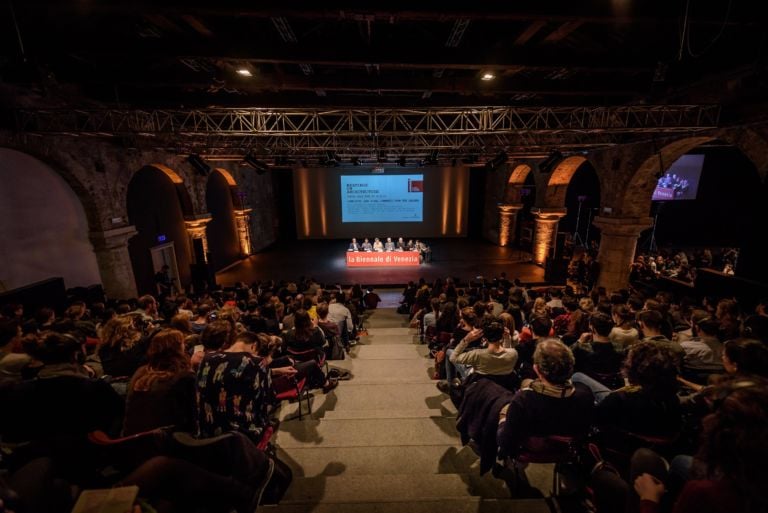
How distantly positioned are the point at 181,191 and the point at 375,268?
698 centimetres

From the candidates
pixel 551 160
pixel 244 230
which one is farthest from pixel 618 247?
pixel 244 230

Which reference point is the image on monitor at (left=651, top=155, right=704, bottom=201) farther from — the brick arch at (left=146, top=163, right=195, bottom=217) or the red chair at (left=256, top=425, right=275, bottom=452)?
the brick arch at (left=146, top=163, right=195, bottom=217)

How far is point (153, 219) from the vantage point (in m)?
9.48

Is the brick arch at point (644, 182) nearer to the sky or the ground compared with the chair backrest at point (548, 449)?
nearer to the sky

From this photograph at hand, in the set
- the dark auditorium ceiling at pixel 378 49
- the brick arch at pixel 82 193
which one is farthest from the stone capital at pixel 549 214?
the brick arch at pixel 82 193

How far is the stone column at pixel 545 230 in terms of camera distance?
1196 centimetres

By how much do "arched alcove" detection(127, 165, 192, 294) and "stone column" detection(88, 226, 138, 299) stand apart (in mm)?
1093

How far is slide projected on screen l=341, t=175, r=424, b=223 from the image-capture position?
1588 centimetres

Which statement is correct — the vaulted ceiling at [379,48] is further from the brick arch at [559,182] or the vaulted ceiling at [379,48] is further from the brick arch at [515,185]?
the brick arch at [515,185]

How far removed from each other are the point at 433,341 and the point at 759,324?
11.3ft

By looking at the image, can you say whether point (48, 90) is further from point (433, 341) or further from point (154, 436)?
point (433, 341)

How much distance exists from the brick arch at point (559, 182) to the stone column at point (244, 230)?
12.1m

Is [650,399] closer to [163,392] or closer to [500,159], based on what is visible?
[163,392]

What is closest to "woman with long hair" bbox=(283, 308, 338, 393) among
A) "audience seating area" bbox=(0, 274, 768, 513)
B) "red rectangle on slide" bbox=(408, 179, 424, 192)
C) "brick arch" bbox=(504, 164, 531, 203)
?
"audience seating area" bbox=(0, 274, 768, 513)
